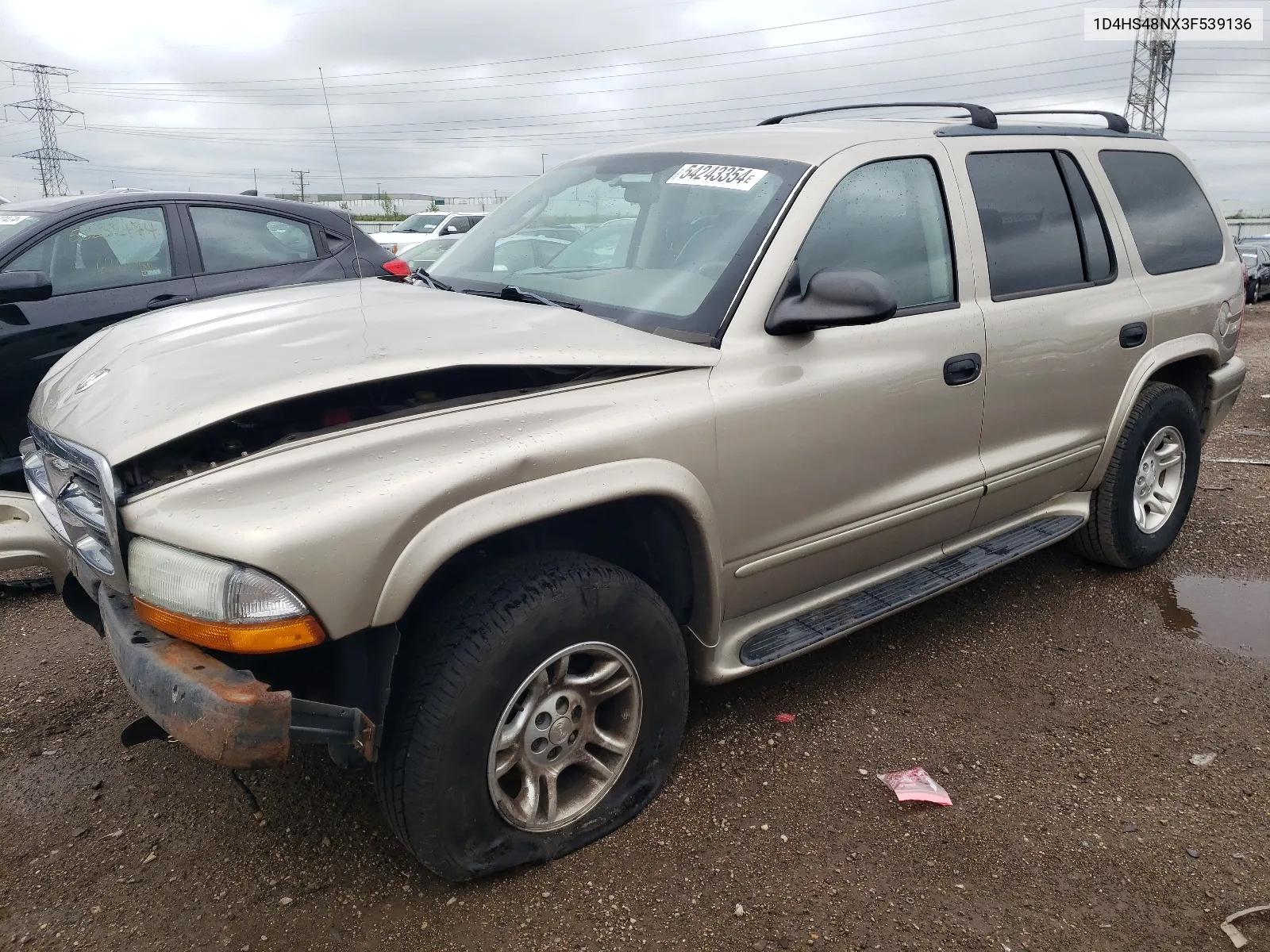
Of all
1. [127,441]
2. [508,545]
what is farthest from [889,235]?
[127,441]

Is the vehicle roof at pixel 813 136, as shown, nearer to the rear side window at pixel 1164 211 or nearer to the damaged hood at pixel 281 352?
the rear side window at pixel 1164 211

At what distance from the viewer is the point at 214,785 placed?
2.83 meters

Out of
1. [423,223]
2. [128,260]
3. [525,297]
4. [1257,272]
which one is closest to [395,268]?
[128,260]

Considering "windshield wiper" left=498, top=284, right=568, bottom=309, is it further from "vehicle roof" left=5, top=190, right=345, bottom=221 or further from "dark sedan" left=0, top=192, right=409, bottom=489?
"vehicle roof" left=5, top=190, right=345, bottom=221

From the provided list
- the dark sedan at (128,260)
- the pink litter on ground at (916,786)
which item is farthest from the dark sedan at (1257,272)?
the pink litter on ground at (916,786)

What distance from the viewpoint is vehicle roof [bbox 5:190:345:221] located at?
201 inches

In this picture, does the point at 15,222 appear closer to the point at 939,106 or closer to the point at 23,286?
the point at 23,286

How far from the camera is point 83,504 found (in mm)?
2195

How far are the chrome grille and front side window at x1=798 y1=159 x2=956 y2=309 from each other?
6.08 feet

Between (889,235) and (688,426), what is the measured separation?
3.68 ft

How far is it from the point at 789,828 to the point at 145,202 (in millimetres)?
4715

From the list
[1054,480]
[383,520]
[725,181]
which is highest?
[725,181]

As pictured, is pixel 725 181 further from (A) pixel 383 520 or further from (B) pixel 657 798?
(B) pixel 657 798

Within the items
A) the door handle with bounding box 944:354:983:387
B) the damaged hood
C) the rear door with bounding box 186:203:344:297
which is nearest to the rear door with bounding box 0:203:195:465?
the rear door with bounding box 186:203:344:297
